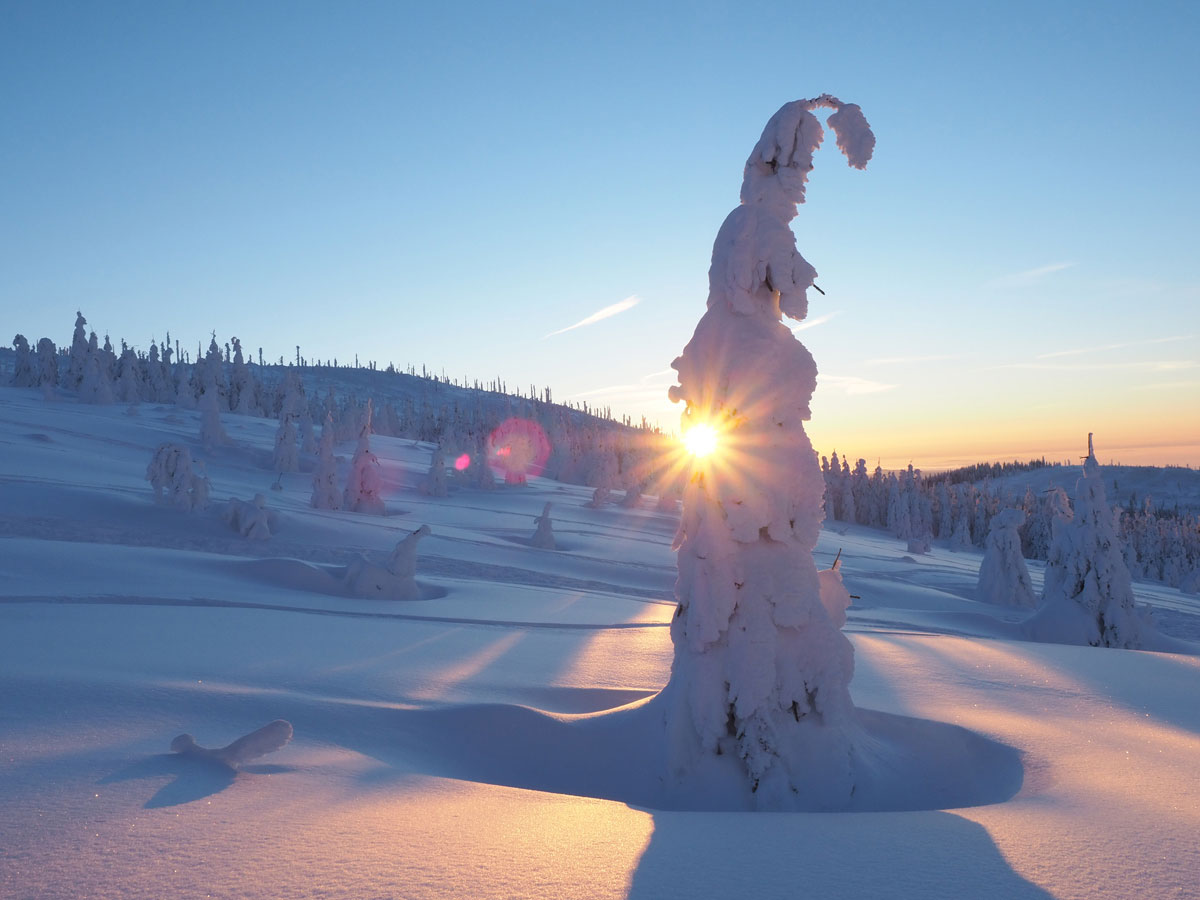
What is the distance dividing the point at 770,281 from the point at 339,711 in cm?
531

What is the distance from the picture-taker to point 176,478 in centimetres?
2089

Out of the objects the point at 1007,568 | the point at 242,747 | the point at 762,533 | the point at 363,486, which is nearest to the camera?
the point at 242,747

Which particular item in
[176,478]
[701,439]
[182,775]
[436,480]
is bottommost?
[182,775]

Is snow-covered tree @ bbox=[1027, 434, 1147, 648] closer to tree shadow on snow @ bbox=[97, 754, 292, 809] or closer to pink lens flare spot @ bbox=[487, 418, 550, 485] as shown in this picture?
tree shadow on snow @ bbox=[97, 754, 292, 809]

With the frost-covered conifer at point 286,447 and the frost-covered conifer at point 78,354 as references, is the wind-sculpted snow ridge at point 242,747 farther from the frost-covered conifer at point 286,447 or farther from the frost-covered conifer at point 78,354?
the frost-covered conifer at point 78,354

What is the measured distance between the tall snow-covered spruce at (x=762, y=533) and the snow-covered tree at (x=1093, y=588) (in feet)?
57.2

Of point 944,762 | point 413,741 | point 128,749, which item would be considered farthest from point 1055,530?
point 128,749

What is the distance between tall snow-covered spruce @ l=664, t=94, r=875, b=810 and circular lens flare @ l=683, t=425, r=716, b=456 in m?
0.07

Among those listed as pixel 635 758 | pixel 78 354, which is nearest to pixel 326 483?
pixel 635 758

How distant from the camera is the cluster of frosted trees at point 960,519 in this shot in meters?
69.6

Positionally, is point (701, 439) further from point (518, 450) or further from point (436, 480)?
point (518, 450)

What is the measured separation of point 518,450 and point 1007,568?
40570mm

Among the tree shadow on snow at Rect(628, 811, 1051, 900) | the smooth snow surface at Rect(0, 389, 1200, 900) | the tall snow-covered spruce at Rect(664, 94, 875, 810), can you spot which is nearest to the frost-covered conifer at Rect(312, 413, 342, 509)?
the smooth snow surface at Rect(0, 389, 1200, 900)

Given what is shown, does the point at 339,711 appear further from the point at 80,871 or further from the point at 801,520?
the point at 801,520
